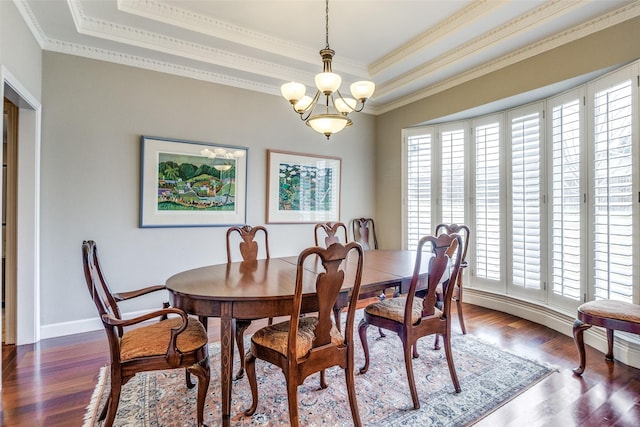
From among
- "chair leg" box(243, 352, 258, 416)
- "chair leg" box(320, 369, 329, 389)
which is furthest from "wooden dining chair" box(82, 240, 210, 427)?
"chair leg" box(320, 369, 329, 389)

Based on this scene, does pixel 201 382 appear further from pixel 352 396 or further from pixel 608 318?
pixel 608 318

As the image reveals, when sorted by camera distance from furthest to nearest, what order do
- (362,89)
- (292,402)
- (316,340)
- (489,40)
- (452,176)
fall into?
1. (452,176)
2. (489,40)
3. (362,89)
4. (316,340)
5. (292,402)

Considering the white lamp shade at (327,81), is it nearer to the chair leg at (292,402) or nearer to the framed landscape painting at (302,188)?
the framed landscape painting at (302,188)

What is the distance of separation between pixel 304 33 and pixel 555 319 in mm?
3857

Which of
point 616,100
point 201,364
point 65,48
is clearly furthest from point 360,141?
point 201,364

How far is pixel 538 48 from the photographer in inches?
120

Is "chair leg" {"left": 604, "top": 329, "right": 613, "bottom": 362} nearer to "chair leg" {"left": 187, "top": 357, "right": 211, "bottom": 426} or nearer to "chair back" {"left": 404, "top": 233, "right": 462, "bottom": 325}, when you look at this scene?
"chair back" {"left": 404, "top": 233, "right": 462, "bottom": 325}

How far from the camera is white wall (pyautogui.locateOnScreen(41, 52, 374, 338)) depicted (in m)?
2.98

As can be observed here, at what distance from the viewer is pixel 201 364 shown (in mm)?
1761

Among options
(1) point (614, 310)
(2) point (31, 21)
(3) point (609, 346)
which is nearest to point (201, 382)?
(1) point (614, 310)

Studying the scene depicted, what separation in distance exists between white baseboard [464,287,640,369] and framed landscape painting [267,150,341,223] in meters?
2.15

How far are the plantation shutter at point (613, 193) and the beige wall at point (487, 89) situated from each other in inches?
11.4

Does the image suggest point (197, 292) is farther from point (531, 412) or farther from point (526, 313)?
point (526, 313)

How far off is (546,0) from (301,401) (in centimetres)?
357
